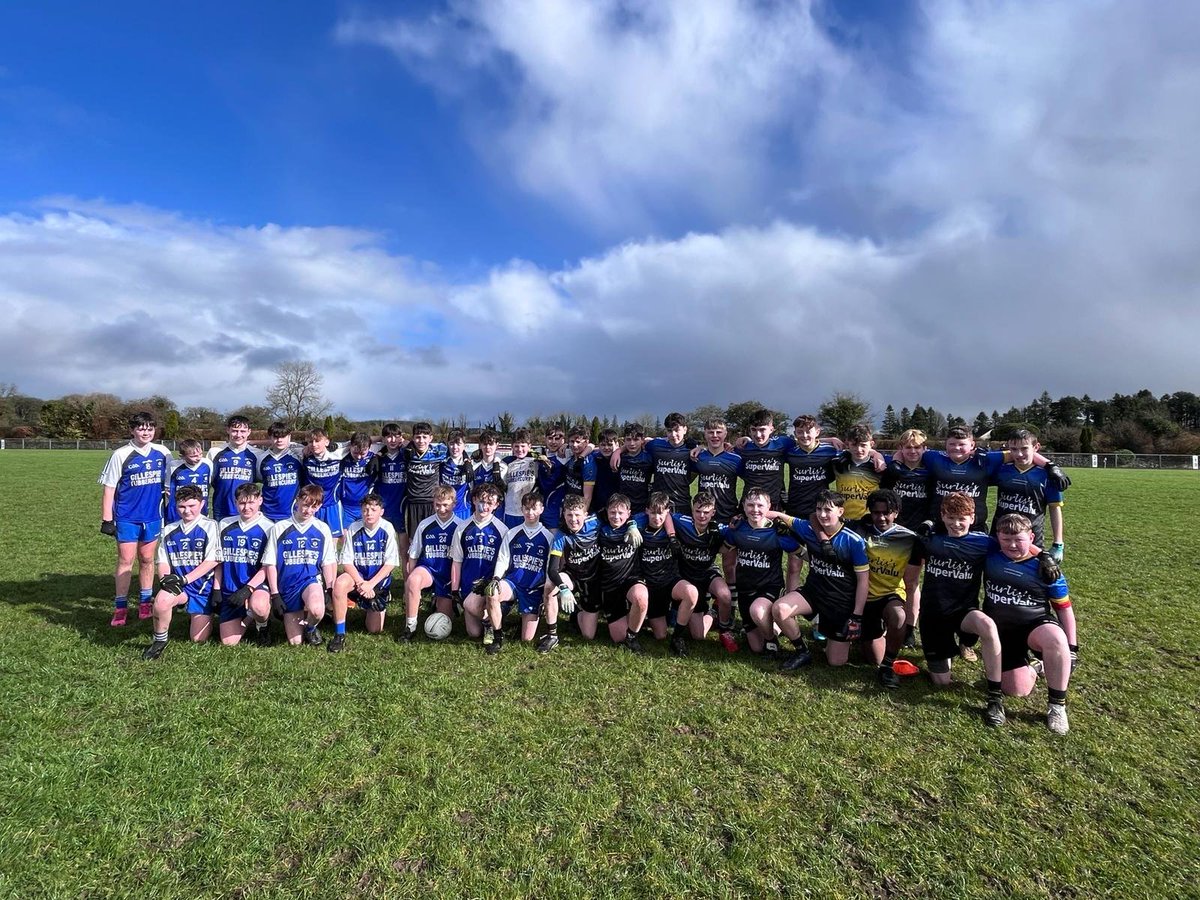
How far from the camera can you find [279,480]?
6469mm

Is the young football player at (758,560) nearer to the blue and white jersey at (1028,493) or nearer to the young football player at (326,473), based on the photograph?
the blue and white jersey at (1028,493)

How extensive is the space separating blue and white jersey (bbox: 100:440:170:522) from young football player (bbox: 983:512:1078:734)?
7.61 metres

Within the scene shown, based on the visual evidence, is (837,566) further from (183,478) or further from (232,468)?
(183,478)

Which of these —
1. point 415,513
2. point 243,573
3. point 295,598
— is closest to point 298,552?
point 295,598

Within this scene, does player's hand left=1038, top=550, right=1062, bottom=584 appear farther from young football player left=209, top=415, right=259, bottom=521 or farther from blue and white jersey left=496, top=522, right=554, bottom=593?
young football player left=209, top=415, right=259, bottom=521

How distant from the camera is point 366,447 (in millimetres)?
6816

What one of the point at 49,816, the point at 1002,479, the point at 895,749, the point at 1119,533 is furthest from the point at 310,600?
the point at 1119,533

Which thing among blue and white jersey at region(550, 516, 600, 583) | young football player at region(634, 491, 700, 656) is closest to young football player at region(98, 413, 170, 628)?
blue and white jersey at region(550, 516, 600, 583)

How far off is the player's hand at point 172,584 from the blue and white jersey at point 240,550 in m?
0.34

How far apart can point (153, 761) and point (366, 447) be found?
3899 millimetres

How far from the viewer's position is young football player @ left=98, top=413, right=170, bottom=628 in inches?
238

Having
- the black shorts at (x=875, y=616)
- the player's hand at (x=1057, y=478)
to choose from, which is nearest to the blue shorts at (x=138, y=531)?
the black shorts at (x=875, y=616)

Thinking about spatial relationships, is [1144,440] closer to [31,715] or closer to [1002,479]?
[1002,479]

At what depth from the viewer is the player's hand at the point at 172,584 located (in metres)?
5.11
